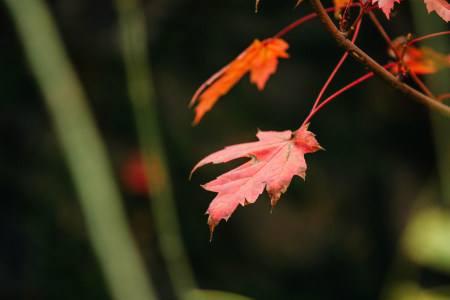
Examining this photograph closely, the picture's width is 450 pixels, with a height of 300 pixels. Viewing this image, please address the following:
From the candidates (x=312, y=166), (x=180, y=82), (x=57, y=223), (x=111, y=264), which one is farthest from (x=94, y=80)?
(x=111, y=264)

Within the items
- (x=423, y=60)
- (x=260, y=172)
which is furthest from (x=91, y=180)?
(x=423, y=60)

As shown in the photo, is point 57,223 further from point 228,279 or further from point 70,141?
point 70,141

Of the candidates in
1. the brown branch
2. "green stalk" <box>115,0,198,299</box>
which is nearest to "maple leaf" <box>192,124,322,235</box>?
the brown branch

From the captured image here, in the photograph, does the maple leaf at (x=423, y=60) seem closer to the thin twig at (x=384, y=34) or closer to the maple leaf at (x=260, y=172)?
the thin twig at (x=384, y=34)

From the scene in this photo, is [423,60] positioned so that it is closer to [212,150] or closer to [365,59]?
[365,59]

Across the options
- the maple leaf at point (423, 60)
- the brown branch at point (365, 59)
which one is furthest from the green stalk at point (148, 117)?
the brown branch at point (365, 59)

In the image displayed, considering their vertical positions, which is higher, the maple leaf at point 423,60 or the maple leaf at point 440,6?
the maple leaf at point 423,60

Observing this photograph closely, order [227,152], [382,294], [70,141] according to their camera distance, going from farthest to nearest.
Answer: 1. [382,294]
2. [70,141]
3. [227,152]
